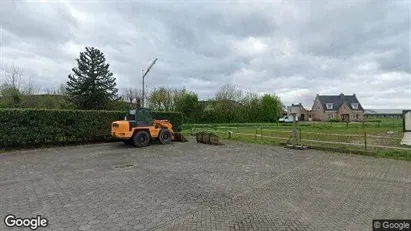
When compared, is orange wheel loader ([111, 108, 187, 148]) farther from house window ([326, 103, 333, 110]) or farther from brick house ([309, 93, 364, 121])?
house window ([326, 103, 333, 110])

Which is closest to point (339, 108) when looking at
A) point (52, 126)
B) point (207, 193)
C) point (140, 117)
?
point (140, 117)

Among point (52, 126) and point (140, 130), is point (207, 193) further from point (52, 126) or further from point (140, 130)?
point (52, 126)

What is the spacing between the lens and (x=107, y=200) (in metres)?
5.36

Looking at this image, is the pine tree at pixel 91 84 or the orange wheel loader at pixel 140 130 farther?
the pine tree at pixel 91 84

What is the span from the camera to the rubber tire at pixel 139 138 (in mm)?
13997

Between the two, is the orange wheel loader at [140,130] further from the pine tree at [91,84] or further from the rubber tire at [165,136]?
the pine tree at [91,84]

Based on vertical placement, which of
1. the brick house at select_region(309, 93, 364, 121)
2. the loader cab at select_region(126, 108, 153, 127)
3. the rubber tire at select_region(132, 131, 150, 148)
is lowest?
the rubber tire at select_region(132, 131, 150, 148)

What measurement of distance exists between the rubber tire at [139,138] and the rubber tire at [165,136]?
2.97ft

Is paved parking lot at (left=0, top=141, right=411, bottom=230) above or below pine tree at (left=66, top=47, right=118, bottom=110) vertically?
below

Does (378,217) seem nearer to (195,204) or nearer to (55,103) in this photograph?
(195,204)

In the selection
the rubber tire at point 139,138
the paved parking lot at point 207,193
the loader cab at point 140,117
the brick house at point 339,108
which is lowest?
the paved parking lot at point 207,193

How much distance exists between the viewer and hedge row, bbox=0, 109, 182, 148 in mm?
12883

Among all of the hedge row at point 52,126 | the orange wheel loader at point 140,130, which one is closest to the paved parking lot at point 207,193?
the hedge row at point 52,126

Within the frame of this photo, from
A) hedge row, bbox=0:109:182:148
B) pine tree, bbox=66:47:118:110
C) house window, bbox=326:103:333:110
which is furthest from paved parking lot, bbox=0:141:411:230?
house window, bbox=326:103:333:110
